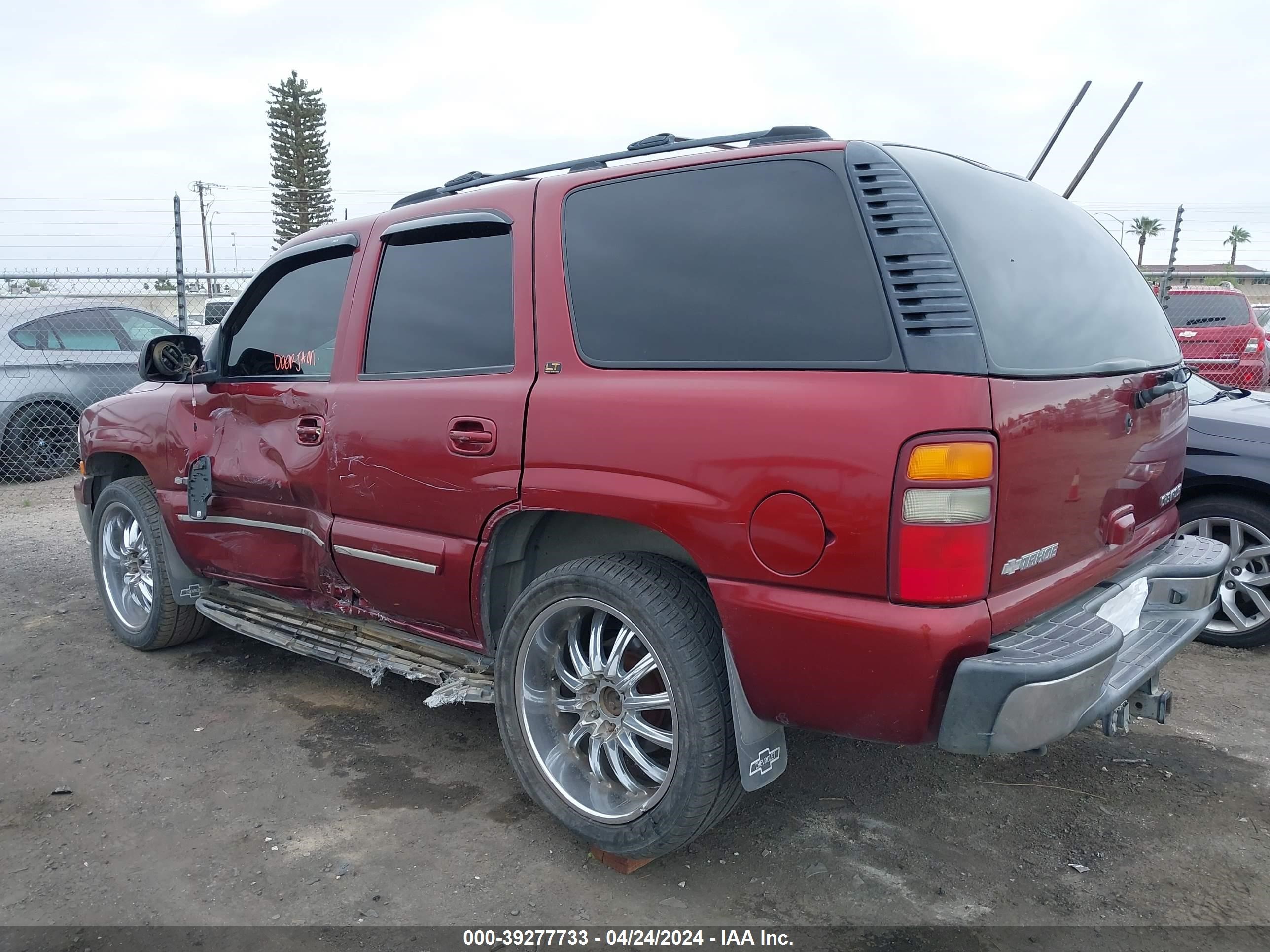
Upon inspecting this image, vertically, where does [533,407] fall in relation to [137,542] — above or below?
above

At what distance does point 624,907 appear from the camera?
99.4 inches

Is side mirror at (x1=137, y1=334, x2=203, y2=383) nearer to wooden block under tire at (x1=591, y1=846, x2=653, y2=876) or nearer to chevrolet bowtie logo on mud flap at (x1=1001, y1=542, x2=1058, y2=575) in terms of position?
wooden block under tire at (x1=591, y1=846, x2=653, y2=876)

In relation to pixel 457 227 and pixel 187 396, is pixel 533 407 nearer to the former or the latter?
pixel 457 227

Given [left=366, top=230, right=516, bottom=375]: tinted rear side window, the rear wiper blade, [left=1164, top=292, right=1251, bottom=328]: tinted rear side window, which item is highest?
[left=1164, top=292, right=1251, bottom=328]: tinted rear side window

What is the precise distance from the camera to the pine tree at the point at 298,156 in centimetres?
4272

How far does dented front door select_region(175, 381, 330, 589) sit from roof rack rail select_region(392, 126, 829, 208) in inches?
34.9

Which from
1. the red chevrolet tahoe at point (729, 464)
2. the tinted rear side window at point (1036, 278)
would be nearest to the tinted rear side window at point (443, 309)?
the red chevrolet tahoe at point (729, 464)

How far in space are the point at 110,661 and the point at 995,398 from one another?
4.23 meters

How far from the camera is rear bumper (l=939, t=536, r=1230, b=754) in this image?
2.07 metres

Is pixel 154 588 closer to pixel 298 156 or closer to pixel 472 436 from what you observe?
pixel 472 436

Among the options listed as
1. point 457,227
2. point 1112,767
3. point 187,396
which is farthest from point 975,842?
point 187,396

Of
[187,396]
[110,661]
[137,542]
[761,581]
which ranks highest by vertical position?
[187,396]

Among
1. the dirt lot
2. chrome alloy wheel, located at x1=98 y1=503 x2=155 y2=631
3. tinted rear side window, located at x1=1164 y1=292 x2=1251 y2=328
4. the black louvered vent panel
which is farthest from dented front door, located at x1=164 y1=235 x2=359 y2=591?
tinted rear side window, located at x1=1164 y1=292 x2=1251 y2=328

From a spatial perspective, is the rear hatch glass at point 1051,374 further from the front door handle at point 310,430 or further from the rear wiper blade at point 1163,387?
the front door handle at point 310,430
